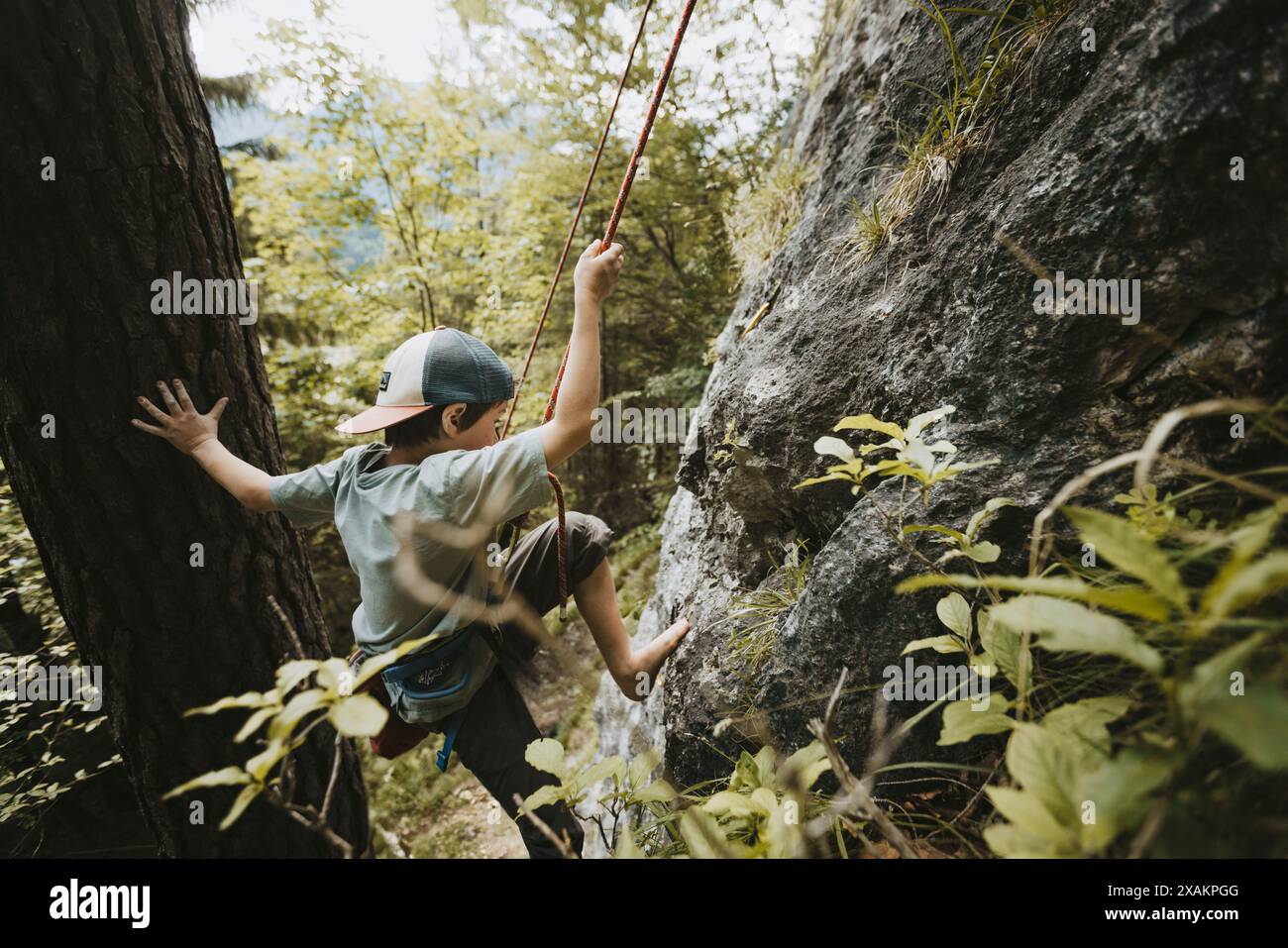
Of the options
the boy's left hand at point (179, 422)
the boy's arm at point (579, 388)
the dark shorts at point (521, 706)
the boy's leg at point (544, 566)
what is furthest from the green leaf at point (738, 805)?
the boy's left hand at point (179, 422)

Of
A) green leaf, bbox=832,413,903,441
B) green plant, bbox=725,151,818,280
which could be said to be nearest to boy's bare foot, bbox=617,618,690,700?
green leaf, bbox=832,413,903,441

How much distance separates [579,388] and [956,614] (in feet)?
3.92

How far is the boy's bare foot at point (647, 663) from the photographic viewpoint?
2602 millimetres

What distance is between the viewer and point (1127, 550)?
0.67 m

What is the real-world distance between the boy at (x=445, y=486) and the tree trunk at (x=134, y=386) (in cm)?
17

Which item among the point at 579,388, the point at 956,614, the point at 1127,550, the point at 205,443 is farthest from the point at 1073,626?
the point at 205,443

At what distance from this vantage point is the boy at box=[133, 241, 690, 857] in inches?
69.1

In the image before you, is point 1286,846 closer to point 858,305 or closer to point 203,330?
point 858,305

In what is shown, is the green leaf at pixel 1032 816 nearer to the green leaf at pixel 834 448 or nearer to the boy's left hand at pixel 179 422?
the green leaf at pixel 834 448

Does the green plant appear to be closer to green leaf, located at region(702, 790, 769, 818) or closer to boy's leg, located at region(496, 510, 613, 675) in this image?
boy's leg, located at region(496, 510, 613, 675)

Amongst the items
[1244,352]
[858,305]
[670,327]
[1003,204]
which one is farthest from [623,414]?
[1244,352]

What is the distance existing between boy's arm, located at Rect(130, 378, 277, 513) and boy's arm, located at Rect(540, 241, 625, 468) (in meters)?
1.20

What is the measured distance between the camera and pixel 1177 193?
133cm
